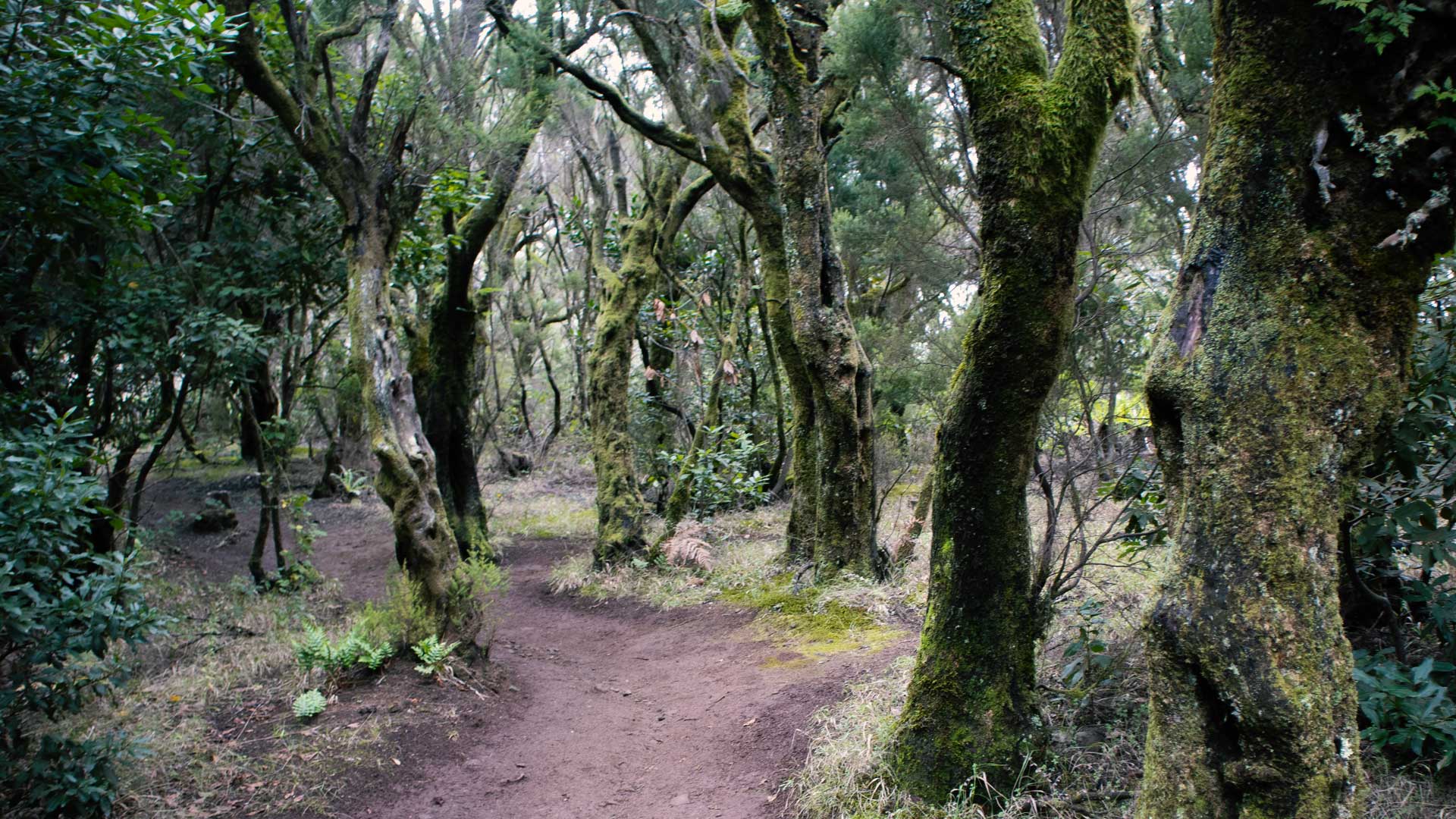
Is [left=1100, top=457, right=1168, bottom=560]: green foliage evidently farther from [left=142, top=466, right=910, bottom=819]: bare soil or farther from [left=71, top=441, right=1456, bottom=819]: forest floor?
[left=142, top=466, right=910, bottom=819]: bare soil

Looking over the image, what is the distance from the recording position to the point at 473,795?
483 centimetres

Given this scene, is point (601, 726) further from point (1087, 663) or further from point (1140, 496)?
point (1140, 496)

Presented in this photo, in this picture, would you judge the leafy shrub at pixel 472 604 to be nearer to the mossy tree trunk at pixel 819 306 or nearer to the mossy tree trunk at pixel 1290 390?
the mossy tree trunk at pixel 819 306

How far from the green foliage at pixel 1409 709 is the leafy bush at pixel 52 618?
531cm

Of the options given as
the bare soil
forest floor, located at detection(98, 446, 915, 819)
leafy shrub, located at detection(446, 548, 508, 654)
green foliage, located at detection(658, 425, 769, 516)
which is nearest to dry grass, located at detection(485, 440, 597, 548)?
green foliage, located at detection(658, 425, 769, 516)

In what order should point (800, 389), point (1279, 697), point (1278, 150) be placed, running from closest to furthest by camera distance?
point (1279, 697), point (1278, 150), point (800, 389)

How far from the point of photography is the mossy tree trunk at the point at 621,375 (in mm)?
10336

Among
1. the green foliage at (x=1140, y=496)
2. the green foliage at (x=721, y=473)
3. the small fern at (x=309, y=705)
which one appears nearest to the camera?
the green foliage at (x=1140, y=496)

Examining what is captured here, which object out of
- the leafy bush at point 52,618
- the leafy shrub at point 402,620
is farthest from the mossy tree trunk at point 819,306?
the leafy bush at point 52,618

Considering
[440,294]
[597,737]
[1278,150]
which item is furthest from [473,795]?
[440,294]

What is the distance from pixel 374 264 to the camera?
6395 mm

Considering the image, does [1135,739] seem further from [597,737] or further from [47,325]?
[47,325]

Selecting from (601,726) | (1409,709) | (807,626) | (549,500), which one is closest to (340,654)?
(601,726)

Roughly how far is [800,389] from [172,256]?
19.7 ft
